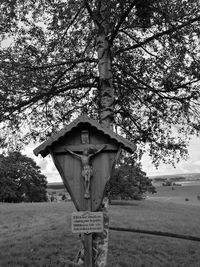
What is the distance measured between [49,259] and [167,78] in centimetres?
686

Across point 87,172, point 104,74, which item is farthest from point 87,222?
point 104,74

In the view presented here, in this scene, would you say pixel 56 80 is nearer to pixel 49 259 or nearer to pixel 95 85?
pixel 95 85

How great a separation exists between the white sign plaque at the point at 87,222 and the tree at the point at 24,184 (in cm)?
4965

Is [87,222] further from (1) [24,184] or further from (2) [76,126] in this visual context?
(1) [24,184]

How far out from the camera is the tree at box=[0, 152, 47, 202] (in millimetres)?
53531

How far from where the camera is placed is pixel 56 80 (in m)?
9.27

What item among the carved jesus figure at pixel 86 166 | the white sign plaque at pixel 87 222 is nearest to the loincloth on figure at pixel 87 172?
the carved jesus figure at pixel 86 166

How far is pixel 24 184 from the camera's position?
5866 cm

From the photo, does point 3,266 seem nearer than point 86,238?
No

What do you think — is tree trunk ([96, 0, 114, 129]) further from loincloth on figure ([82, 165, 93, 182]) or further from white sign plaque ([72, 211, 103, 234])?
white sign plaque ([72, 211, 103, 234])

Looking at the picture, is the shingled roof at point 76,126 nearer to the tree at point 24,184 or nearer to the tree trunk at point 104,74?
the tree trunk at point 104,74

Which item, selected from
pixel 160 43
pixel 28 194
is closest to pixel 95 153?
pixel 160 43

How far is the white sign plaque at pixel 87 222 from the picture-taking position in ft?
15.7

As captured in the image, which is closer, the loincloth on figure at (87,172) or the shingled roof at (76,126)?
the loincloth on figure at (87,172)
